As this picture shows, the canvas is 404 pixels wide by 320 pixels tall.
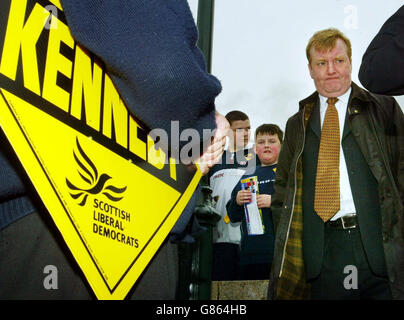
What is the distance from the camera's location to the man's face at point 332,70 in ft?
8.05

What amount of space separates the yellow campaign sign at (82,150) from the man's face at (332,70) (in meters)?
1.80

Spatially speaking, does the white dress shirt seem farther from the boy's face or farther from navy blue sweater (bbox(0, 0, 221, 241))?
navy blue sweater (bbox(0, 0, 221, 241))

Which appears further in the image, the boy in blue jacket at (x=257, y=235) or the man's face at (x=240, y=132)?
the man's face at (x=240, y=132)

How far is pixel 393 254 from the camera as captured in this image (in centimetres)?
193

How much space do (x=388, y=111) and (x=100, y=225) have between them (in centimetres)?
202

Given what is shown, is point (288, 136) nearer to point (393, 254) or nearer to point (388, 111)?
point (388, 111)

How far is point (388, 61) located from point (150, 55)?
1.07 meters

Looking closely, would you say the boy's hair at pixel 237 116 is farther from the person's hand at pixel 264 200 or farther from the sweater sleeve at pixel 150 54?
the sweater sleeve at pixel 150 54

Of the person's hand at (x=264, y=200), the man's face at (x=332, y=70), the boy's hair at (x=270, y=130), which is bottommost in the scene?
the person's hand at (x=264, y=200)

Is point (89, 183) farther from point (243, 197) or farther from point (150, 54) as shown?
point (243, 197)

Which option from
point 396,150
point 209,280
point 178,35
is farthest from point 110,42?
point 396,150

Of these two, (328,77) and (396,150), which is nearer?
(396,150)

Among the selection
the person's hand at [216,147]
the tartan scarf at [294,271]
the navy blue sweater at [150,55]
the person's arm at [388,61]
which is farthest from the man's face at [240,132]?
the navy blue sweater at [150,55]

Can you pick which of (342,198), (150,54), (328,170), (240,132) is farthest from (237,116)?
(150,54)
